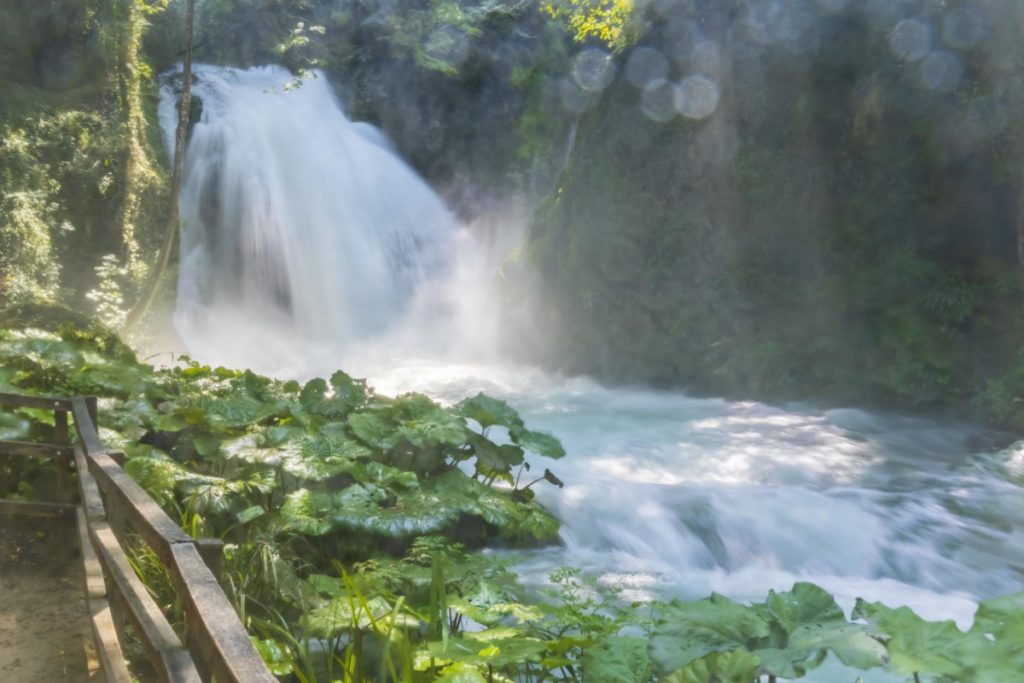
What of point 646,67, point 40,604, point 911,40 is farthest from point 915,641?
point 646,67

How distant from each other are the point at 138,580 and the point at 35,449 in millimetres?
2604

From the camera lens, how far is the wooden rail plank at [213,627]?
1677 millimetres

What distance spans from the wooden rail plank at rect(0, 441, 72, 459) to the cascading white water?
316 cm

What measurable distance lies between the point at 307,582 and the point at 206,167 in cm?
1518

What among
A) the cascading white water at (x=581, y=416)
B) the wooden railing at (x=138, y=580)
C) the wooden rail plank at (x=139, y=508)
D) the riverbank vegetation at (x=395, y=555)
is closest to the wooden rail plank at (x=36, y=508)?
the wooden railing at (x=138, y=580)

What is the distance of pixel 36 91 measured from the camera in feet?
40.7

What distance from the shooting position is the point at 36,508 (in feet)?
16.4

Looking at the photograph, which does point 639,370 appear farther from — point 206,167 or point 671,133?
point 206,167

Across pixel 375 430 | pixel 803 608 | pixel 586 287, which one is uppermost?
pixel 586 287

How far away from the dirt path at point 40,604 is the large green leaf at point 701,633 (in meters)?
2.65

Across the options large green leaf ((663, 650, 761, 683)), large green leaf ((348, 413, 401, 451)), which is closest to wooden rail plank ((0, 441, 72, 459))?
large green leaf ((348, 413, 401, 451))

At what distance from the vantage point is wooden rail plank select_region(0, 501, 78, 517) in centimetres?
498

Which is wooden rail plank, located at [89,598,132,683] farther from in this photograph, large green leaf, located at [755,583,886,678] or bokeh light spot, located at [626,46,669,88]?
bokeh light spot, located at [626,46,669,88]

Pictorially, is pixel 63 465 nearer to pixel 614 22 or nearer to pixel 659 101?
pixel 659 101
